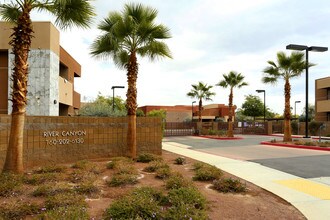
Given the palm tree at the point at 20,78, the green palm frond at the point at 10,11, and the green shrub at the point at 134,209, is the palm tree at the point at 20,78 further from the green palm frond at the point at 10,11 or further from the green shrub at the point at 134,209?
the green shrub at the point at 134,209

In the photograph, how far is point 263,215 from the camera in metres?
5.34

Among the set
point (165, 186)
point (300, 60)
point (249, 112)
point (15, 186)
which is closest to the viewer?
point (15, 186)

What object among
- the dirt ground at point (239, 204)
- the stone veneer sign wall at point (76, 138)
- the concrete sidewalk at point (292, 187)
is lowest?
the concrete sidewalk at point (292, 187)

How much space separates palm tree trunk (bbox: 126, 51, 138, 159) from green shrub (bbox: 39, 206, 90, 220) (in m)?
6.76

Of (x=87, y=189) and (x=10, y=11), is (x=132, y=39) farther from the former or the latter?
(x=87, y=189)

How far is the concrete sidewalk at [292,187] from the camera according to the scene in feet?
19.1

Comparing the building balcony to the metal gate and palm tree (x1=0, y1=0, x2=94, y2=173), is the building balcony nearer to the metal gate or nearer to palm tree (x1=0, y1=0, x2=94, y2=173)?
the metal gate

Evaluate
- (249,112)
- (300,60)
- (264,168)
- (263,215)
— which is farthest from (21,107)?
(249,112)

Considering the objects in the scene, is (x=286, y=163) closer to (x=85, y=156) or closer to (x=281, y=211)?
(x=281, y=211)

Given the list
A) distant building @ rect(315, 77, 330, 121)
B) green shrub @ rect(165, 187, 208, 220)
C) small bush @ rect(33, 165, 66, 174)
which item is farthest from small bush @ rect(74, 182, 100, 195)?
distant building @ rect(315, 77, 330, 121)

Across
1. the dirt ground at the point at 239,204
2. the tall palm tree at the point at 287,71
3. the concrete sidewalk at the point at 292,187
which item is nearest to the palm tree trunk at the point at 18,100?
the dirt ground at the point at 239,204

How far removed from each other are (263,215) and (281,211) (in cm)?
54

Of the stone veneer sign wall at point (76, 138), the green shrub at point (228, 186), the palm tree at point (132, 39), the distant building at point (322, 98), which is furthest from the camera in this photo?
the distant building at point (322, 98)

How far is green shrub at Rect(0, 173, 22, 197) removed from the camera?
605cm
